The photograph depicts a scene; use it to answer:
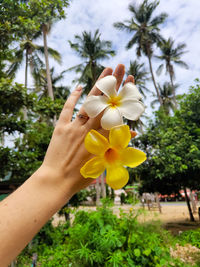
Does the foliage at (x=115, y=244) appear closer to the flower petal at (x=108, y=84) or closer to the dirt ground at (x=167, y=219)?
the dirt ground at (x=167, y=219)

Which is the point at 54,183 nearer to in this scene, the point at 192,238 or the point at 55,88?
the point at 192,238

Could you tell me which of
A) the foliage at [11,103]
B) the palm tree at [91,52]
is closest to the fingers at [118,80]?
the foliage at [11,103]

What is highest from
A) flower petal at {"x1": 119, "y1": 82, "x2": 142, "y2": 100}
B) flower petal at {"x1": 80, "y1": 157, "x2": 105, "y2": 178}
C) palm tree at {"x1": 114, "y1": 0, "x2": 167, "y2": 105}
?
palm tree at {"x1": 114, "y1": 0, "x2": 167, "y2": 105}

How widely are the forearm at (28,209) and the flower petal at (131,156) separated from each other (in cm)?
21

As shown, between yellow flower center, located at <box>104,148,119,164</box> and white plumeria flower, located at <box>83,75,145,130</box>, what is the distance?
0.07m

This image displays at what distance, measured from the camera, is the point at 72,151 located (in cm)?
A: 65

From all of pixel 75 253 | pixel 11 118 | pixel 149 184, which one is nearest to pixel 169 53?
pixel 149 184

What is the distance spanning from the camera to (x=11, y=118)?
431 cm

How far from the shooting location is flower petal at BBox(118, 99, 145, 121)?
54cm

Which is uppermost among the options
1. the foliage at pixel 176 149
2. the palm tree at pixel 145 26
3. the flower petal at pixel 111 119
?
the palm tree at pixel 145 26

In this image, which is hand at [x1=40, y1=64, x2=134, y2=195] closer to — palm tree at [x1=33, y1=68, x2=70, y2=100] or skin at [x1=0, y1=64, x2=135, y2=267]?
skin at [x1=0, y1=64, x2=135, y2=267]

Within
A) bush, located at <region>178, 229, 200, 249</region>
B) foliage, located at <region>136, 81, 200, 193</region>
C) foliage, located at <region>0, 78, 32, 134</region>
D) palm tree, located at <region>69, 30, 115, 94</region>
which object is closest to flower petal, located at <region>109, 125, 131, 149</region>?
foliage, located at <region>0, 78, 32, 134</region>

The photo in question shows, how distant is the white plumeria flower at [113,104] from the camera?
0.53 m

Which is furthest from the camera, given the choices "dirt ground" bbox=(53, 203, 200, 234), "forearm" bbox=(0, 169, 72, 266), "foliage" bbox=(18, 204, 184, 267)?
"dirt ground" bbox=(53, 203, 200, 234)
